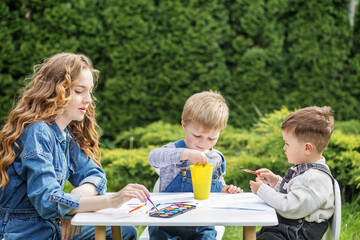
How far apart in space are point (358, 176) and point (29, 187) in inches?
116

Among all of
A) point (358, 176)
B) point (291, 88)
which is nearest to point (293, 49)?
point (291, 88)

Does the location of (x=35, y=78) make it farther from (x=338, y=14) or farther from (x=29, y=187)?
(x=338, y=14)

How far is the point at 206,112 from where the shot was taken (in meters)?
2.86

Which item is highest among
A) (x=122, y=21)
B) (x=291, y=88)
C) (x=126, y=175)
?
(x=122, y=21)

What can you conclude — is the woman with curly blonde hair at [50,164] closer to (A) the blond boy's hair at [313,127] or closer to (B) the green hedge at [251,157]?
(A) the blond boy's hair at [313,127]

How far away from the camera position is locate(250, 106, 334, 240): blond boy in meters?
2.39

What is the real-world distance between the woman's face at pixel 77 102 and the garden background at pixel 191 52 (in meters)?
3.51

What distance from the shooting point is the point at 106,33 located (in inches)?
252

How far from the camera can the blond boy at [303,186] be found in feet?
7.84

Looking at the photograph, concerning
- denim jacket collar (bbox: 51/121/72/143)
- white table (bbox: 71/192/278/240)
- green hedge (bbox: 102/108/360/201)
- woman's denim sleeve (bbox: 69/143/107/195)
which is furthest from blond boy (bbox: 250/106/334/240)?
green hedge (bbox: 102/108/360/201)

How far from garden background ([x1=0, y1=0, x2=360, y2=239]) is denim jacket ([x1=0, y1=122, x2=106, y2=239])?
3602 mm

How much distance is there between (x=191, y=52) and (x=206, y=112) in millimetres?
3760

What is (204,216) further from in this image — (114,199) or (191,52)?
(191,52)

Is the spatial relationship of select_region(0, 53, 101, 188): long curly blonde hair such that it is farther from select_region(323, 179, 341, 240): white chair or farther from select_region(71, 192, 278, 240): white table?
select_region(323, 179, 341, 240): white chair
